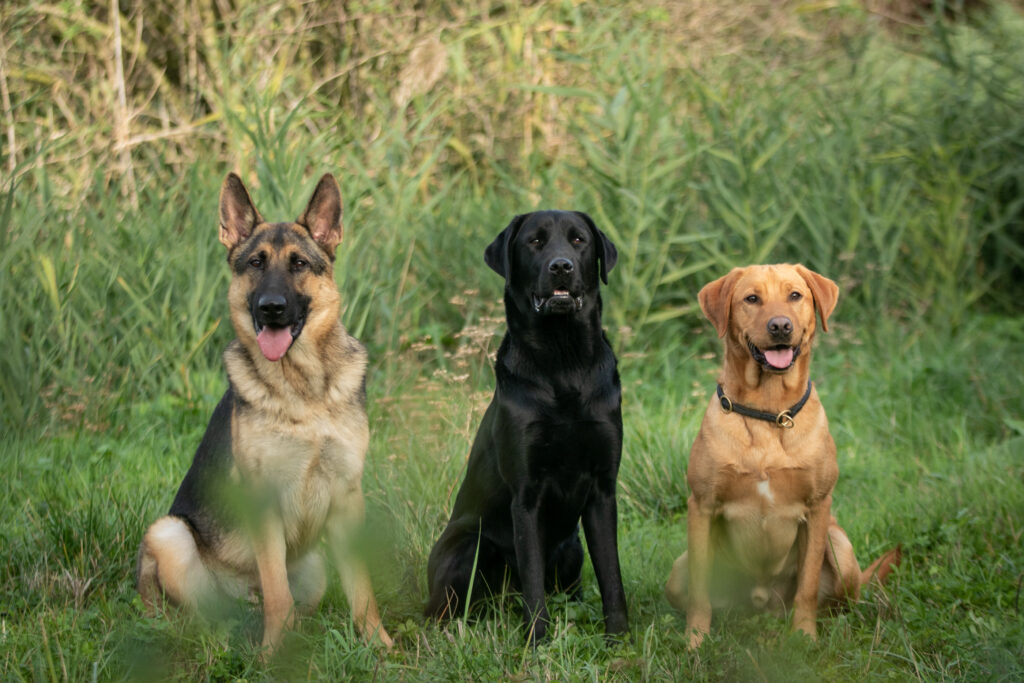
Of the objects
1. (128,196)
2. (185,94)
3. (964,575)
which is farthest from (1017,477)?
(185,94)

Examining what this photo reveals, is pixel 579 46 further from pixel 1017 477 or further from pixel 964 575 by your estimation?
pixel 964 575

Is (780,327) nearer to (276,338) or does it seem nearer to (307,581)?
(276,338)

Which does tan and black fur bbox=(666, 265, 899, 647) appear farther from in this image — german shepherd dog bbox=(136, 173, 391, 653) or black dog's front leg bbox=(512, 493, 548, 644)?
german shepherd dog bbox=(136, 173, 391, 653)

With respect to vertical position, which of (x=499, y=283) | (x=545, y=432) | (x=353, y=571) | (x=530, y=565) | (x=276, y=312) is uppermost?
(x=499, y=283)

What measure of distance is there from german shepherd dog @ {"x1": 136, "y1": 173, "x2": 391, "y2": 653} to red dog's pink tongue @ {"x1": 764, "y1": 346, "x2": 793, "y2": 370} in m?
1.49

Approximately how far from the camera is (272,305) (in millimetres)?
3449

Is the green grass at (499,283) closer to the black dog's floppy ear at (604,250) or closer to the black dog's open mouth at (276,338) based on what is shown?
the black dog's open mouth at (276,338)

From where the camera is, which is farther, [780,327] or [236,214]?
[236,214]

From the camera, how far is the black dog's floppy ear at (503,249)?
12.2ft

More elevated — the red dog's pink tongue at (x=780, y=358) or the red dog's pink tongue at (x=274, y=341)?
the red dog's pink tongue at (x=780, y=358)

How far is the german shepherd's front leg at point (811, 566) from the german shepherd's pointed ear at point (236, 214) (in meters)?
2.36

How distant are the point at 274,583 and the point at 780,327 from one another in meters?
1.98

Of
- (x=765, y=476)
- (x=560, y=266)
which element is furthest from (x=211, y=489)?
(x=765, y=476)

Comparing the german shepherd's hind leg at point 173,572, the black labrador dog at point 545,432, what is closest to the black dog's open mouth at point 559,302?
the black labrador dog at point 545,432
